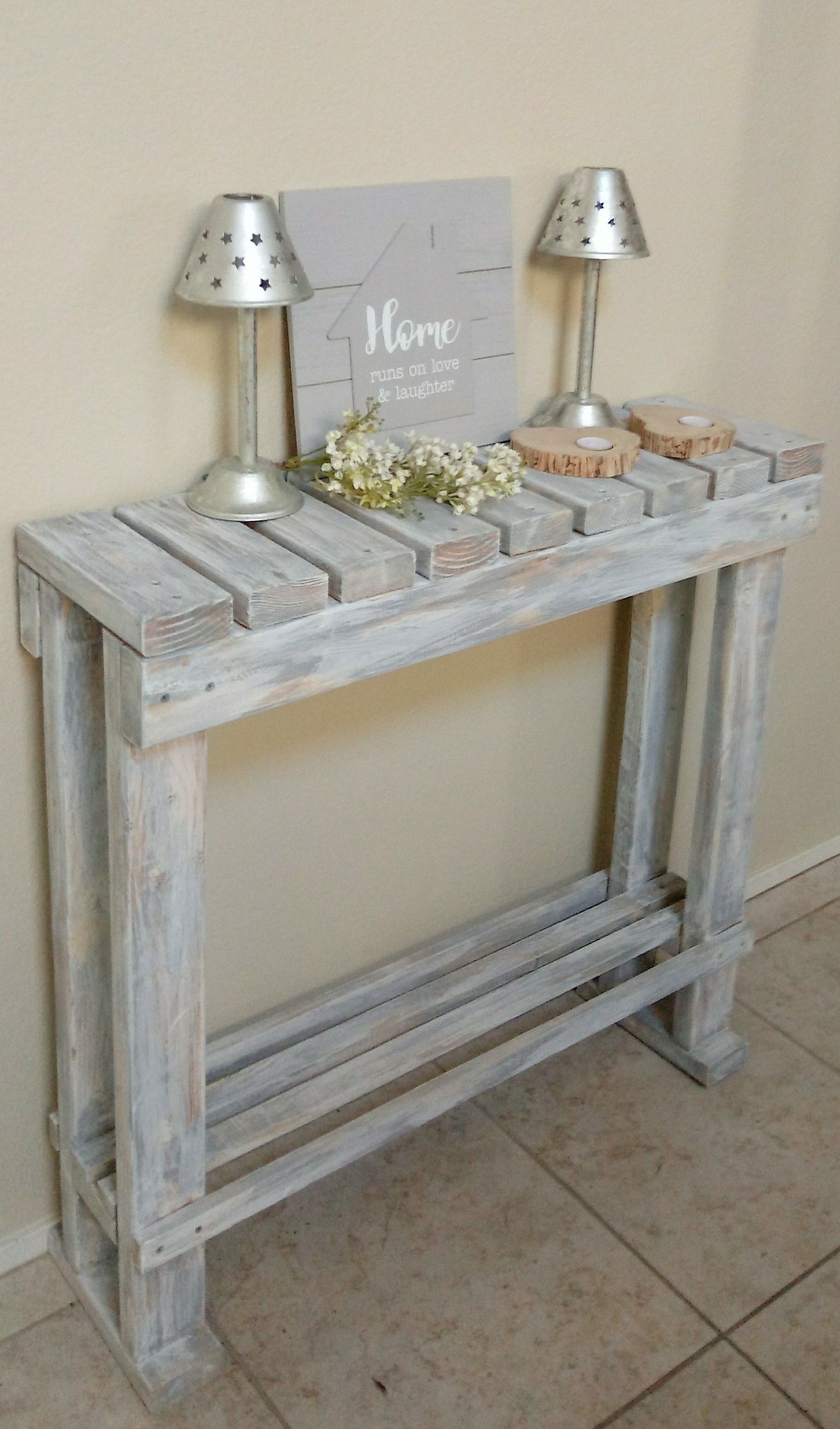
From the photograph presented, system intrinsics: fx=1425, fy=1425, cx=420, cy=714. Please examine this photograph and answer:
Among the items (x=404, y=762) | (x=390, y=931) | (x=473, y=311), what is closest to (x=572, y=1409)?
(x=390, y=931)

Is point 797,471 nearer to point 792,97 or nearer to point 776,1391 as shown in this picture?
point 792,97

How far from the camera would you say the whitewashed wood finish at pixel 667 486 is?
1709 millimetres

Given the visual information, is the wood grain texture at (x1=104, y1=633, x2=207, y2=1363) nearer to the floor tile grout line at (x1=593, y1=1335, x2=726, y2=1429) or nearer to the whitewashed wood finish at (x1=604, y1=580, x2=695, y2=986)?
the floor tile grout line at (x1=593, y1=1335, x2=726, y2=1429)

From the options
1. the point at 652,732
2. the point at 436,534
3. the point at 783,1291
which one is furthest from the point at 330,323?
the point at 783,1291

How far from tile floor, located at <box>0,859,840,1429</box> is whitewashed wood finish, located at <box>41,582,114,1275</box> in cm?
23

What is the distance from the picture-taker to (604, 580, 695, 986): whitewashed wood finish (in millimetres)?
2178

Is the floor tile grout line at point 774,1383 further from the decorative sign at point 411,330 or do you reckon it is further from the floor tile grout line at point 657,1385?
the decorative sign at point 411,330

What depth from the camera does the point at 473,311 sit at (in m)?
1.76

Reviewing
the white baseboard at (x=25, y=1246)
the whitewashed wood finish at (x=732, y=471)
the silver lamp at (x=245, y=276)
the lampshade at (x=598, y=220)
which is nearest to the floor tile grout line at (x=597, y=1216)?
the white baseboard at (x=25, y=1246)

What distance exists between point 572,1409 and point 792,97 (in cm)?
180

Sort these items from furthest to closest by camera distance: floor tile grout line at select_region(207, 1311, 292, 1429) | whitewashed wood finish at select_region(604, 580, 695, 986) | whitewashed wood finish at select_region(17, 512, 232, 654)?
whitewashed wood finish at select_region(604, 580, 695, 986), floor tile grout line at select_region(207, 1311, 292, 1429), whitewashed wood finish at select_region(17, 512, 232, 654)

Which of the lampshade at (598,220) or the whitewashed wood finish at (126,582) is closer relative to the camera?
the whitewashed wood finish at (126,582)

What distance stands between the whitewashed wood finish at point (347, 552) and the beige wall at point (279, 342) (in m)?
0.19

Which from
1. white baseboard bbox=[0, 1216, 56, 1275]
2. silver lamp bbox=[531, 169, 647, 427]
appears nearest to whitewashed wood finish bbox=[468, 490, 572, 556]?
silver lamp bbox=[531, 169, 647, 427]
